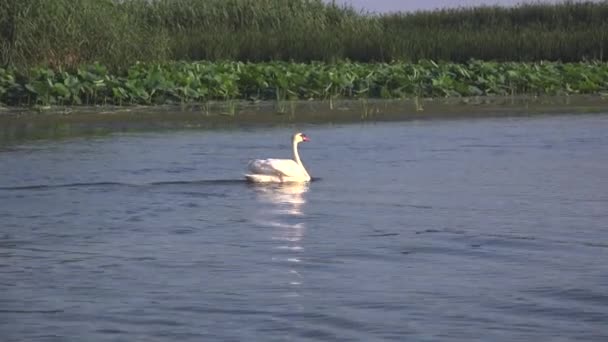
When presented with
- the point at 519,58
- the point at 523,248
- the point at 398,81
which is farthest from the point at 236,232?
the point at 519,58

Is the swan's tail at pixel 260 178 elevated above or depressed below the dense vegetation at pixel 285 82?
below

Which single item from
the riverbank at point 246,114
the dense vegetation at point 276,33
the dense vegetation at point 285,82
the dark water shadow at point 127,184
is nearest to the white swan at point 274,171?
the dark water shadow at point 127,184

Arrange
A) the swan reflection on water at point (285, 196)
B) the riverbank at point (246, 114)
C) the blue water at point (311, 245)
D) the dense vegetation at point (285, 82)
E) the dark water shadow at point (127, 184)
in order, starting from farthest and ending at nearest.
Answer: the dense vegetation at point (285, 82)
the riverbank at point (246, 114)
the dark water shadow at point (127, 184)
the swan reflection on water at point (285, 196)
the blue water at point (311, 245)

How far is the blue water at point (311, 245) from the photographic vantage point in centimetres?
899

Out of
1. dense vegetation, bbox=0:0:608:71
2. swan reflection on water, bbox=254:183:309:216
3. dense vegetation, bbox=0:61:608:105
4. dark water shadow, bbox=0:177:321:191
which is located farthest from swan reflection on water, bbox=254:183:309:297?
dense vegetation, bbox=0:0:608:71

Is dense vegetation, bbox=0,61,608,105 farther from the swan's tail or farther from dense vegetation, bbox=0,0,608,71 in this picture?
the swan's tail

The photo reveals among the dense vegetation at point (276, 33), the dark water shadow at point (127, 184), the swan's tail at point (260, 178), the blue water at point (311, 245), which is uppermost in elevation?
the dense vegetation at point (276, 33)

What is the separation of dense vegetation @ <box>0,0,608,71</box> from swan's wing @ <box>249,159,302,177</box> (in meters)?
11.8

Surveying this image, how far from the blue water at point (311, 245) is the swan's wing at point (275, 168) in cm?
20

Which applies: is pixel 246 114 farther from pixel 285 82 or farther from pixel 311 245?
pixel 311 245

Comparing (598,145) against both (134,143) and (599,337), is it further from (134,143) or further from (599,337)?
(599,337)

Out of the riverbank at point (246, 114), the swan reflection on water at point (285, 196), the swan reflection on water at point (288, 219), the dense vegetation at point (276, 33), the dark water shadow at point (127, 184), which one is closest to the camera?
the swan reflection on water at point (288, 219)

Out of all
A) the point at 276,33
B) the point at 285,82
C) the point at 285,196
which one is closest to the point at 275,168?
the point at 285,196

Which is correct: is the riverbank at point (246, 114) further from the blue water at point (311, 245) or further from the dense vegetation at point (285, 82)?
the blue water at point (311, 245)
